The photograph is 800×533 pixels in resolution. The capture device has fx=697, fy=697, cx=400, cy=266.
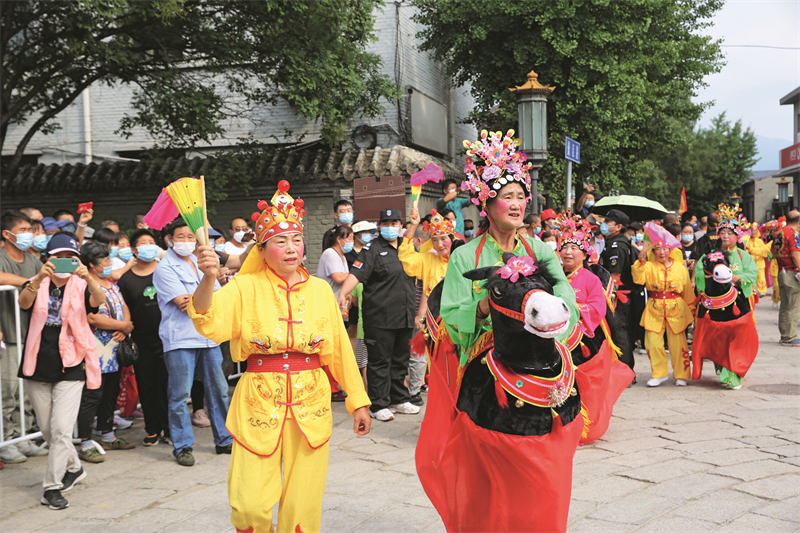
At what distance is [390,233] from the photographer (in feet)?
24.8

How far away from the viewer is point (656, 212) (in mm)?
11156

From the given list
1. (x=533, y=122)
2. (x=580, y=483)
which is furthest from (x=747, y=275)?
(x=580, y=483)

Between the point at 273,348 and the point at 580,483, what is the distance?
273cm

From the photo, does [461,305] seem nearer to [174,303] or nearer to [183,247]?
[183,247]

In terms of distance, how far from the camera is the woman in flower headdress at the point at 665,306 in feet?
28.5

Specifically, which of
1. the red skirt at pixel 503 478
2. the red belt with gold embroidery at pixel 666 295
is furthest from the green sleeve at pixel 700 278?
the red skirt at pixel 503 478

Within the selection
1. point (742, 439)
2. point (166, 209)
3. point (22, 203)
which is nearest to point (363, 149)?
point (22, 203)

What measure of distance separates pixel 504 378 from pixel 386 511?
1.71 meters

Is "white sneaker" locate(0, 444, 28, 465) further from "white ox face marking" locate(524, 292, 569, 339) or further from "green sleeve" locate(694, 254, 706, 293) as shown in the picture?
"green sleeve" locate(694, 254, 706, 293)

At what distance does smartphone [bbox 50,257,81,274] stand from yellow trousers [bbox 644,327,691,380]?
22.0 ft

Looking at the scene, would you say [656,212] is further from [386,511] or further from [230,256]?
[386,511]

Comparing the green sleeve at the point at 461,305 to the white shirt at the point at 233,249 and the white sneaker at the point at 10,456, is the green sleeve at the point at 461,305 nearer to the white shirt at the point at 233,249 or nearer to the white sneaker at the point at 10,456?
the white sneaker at the point at 10,456

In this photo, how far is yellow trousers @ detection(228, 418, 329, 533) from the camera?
3455 millimetres

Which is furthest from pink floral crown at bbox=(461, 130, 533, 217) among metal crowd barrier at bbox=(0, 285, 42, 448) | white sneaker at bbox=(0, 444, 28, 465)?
white sneaker at bbox=(0, 444, 28, 465)
